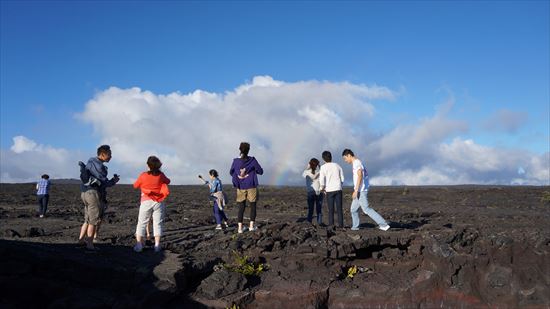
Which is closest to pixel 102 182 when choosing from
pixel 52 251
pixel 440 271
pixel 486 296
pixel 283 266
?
pixel 52 251

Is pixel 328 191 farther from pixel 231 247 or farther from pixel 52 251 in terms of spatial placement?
pixel 52 251

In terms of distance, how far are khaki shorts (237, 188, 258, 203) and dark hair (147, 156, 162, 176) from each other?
2.35m

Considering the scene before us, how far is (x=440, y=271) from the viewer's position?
1028 cm

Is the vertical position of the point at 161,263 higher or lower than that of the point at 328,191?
A: lower

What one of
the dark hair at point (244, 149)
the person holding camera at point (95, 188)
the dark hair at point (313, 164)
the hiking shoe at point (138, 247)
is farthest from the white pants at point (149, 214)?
the dark hair at point (313, 164)

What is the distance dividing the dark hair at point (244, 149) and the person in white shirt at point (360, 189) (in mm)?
2372

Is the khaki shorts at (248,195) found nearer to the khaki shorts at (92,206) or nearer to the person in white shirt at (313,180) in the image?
the person in white shirt at (313,180)

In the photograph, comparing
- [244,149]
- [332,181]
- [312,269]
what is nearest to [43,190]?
[244,149]

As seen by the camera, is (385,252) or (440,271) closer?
(440,271)

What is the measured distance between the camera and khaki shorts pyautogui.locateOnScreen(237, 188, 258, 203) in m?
11.3

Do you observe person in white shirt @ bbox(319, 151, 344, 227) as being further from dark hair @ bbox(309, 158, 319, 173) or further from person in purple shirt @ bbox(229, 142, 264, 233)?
person in purple shirt @ bbox(229, 142, 264, 233)

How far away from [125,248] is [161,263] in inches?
56.1

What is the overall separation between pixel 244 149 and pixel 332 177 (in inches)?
94.7

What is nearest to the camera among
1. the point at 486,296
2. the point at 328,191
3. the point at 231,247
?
the point at 486,296
